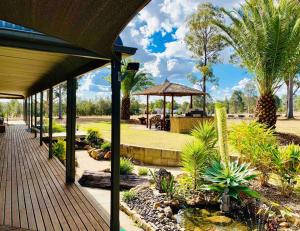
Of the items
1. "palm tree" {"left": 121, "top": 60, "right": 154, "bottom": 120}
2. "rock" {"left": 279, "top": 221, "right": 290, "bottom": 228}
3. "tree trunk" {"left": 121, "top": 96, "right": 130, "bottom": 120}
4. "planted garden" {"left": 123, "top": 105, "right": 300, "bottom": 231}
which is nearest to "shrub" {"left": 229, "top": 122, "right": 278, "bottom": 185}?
"planted garden" {"left": 123, "top": 105, "right": 300, "bottom": 231}

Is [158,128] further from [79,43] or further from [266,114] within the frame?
[79,43]

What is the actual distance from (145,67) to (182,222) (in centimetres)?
2396

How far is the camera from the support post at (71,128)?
5.71m

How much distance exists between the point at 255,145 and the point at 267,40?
622 centimetres

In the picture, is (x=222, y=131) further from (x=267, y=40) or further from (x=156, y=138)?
(x=156, y=138)

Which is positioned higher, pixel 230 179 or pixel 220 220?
pixel 230 179

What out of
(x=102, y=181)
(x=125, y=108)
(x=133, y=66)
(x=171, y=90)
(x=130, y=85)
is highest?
(x=130, y=85)

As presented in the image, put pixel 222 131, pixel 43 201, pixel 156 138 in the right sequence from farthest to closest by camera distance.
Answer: pixel 156 138 → pixel 222 131 → pixel 43 201

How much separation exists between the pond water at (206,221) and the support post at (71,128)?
7.02 feet

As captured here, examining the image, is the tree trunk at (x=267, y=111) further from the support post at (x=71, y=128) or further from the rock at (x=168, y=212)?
the support post at (x=71, y=128)

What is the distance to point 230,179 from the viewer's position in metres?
5.73

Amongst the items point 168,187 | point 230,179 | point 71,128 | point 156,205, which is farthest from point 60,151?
point 230,179

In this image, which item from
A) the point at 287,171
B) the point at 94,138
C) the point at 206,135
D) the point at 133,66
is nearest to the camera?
the point at 133,66

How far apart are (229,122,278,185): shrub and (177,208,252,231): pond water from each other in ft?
6.24
